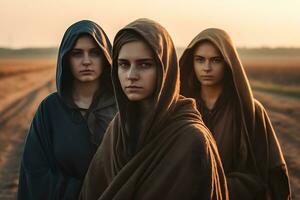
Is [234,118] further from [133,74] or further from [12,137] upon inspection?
[12,137]

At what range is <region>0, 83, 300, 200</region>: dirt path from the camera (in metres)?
12.2

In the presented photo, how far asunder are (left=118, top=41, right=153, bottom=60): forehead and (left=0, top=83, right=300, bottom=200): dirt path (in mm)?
6999

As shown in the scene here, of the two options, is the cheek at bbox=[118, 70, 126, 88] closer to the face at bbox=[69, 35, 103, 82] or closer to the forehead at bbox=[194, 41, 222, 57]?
the face at bbox=[69, 35, 103, 82]

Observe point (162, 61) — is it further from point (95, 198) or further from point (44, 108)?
point (44, 108)

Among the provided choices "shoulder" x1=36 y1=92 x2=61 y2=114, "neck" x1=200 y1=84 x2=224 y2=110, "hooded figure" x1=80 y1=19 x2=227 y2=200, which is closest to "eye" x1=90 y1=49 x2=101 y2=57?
"shoulder" x1=36 y1=92 x2=61 y2=114

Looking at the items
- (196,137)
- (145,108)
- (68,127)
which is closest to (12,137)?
(68,127)

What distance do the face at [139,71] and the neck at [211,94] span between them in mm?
1864

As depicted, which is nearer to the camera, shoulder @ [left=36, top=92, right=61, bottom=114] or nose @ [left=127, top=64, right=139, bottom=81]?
nose @ [left=127, top=64, right=139, bottom=81]

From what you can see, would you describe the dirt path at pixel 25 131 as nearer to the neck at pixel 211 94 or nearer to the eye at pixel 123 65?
the neck at pixel 211 94

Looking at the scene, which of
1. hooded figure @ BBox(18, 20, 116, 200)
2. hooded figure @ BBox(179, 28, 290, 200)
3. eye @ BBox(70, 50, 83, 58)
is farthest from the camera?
hooded figure @ BBox(179, 28, 290, 200)

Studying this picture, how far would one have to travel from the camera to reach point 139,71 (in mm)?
4223

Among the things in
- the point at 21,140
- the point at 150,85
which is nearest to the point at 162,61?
the point at 150,85

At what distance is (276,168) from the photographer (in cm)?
615

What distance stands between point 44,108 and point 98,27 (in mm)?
833
